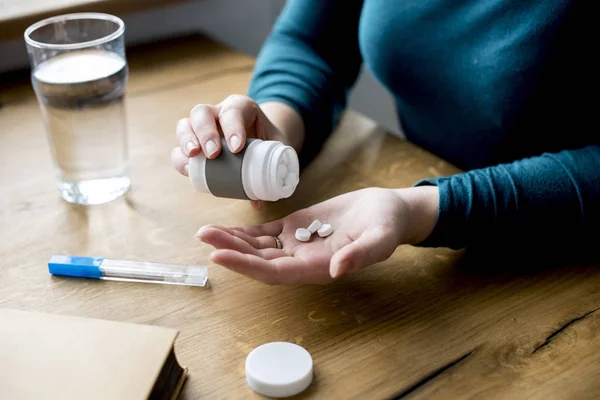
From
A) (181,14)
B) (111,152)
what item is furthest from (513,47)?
(181,14)

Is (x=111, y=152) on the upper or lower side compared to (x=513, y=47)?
lower

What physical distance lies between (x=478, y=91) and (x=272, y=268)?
0.39 metres

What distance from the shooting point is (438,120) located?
3.12ft

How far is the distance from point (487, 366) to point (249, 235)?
26cm

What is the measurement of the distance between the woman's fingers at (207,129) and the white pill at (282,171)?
0.06 metres

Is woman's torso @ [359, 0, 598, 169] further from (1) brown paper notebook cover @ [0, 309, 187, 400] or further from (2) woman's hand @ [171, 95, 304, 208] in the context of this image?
(1) brown paper notebook cover @ [0, 309, 187, 400]

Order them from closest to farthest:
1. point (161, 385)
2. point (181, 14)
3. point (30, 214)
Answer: point (161, 385) → point (30, 214) → point (181, 14)

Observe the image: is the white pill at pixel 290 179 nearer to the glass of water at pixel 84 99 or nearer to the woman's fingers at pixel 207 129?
the woman's fingers at pixel 207 129

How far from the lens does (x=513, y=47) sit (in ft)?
2.56

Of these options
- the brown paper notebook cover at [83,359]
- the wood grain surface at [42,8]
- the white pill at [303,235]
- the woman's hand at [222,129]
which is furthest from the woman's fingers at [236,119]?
the wood grain surface at [42,8]

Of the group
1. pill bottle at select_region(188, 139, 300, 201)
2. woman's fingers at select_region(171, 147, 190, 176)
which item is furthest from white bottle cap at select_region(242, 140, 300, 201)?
woman's fingers at select_region(171, 147, 190, 176)

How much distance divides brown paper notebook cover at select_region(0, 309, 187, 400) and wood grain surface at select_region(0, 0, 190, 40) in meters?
0.68

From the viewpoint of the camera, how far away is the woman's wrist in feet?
2.20

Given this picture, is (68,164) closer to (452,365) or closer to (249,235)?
(249,235)
